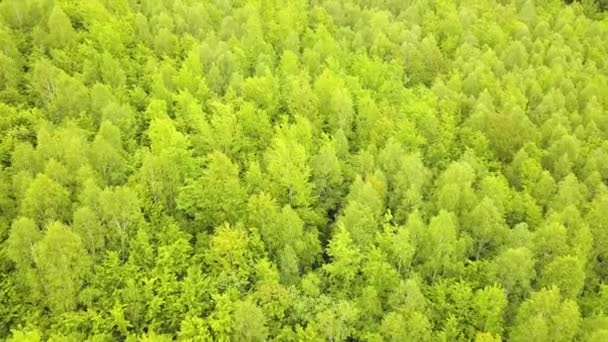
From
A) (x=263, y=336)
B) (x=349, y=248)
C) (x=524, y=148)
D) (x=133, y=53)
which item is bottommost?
(x=263, y=336)

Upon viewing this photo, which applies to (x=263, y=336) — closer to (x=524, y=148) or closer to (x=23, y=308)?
(x=23, y=308)

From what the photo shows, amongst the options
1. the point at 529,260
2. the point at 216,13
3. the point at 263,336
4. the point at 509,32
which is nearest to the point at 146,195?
the point at 263,336

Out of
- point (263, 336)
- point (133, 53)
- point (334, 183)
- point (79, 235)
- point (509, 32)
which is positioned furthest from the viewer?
point (509, 32)

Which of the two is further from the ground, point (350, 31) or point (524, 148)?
point (350, 31)

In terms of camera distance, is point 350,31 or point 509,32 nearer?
point 350,31

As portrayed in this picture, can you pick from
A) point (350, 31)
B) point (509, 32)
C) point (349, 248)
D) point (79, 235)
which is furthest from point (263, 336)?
point (509, 32)

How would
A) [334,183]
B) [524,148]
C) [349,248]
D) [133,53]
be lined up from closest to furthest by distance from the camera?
[349,248], [334,183], [524,148], [133,53]

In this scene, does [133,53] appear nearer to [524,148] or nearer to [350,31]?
[350,31]
